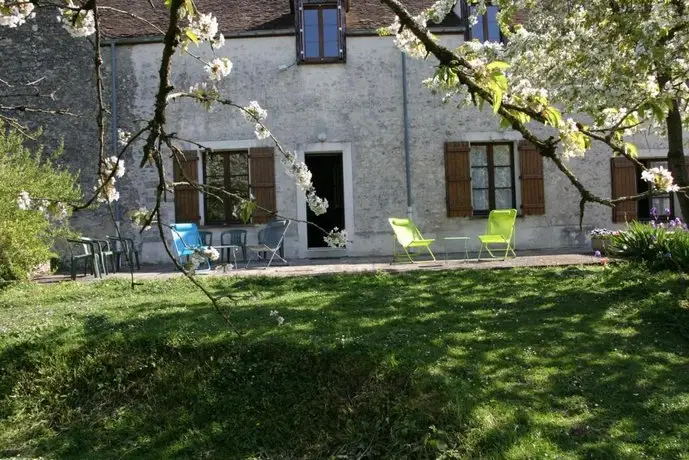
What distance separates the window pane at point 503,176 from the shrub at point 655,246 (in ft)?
11.9

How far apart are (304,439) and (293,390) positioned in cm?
47

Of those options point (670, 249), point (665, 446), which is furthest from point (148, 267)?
point (665, 446)

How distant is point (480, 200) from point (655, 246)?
485 cm

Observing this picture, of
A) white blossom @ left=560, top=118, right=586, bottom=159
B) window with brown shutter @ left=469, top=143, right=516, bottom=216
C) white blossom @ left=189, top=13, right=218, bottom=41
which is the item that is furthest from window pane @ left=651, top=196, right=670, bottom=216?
white blossom @ left=189, top=13, right=218, bottom=41

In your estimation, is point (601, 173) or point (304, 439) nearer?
point (304, 439)

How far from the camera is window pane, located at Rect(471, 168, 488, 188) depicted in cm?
1268

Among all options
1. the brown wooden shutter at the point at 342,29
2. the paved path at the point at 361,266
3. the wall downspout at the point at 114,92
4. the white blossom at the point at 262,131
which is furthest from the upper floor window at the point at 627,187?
the white blossom at the point at 262,131

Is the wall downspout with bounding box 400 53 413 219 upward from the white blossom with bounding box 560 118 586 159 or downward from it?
upward

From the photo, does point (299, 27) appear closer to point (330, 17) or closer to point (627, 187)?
point (330, 17)

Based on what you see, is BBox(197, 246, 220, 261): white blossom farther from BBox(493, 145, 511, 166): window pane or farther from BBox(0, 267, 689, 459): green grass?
BBox(493, 145, 511, 166): window pane

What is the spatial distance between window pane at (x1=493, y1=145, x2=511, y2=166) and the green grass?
20.7ft

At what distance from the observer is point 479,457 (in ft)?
12.4

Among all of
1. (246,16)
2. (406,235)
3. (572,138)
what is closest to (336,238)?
(572,138)

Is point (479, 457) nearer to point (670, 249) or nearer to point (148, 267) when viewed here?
point (670, 249)
